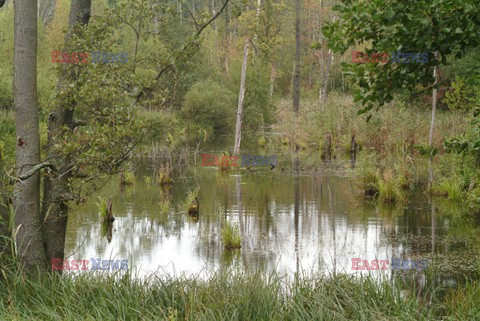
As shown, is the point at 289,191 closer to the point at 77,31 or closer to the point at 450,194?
the point at 450,194

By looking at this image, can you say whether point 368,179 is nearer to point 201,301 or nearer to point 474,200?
point 474,200

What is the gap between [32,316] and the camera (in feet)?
15.6

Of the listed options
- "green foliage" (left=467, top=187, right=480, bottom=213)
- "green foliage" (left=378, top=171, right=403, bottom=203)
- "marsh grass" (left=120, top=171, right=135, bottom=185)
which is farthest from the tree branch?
"marsh grass" (left=120, top=171, right=135, bottom=185)

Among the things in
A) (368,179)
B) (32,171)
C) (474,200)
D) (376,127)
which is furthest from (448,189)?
(32,171)

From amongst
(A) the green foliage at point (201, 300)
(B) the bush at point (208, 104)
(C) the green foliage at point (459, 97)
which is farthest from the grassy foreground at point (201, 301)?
(B) the bush at point (208, 104)

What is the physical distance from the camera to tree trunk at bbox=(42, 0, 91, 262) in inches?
249

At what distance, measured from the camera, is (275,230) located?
11.7 meters

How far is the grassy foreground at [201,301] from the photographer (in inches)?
193

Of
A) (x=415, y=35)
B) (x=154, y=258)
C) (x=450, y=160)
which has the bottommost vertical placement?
(x=154, y=258)

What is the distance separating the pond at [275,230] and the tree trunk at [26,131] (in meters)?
1.39

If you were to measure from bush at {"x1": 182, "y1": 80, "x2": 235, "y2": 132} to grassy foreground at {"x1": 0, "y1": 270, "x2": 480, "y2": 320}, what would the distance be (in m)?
28.6

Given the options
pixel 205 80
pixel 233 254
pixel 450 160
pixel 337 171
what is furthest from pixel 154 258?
pixel 205 80

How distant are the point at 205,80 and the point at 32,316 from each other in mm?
32505

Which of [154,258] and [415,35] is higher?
[415,35]
